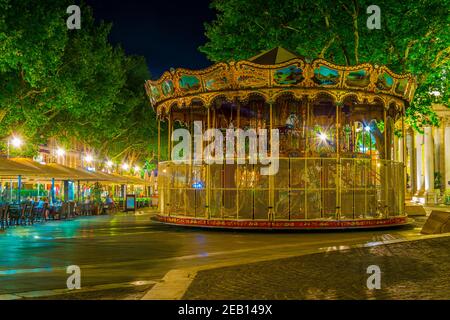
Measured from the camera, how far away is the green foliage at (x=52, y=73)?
30281mm

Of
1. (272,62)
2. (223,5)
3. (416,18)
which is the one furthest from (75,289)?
(223,5)

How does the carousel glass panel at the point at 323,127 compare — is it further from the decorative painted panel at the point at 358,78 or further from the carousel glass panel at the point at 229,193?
the carousel glass panel at the point at 229,193

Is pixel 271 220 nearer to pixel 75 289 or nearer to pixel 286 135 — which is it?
pixel 286 135

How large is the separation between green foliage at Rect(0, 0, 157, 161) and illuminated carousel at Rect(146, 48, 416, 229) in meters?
7.12

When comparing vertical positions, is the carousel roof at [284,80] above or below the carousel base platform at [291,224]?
above

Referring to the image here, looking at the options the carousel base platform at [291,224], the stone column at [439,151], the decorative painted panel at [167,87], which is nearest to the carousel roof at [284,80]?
the decorative painted panel at [167,87]

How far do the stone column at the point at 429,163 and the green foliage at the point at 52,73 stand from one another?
36938 mm

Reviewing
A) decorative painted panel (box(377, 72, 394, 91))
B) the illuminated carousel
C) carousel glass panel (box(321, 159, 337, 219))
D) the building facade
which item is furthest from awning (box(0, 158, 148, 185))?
the building facade

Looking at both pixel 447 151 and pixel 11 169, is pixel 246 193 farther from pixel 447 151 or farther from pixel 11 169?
pixel 447 151

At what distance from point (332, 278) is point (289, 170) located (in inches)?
488

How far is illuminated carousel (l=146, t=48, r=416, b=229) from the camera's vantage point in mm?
23672

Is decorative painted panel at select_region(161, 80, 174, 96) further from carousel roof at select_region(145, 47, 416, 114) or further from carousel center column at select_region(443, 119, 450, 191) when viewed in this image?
carousel center column at select_region(443, 119, 450, 191)

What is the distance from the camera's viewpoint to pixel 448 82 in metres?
32.2

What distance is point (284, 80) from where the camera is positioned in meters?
24.2
